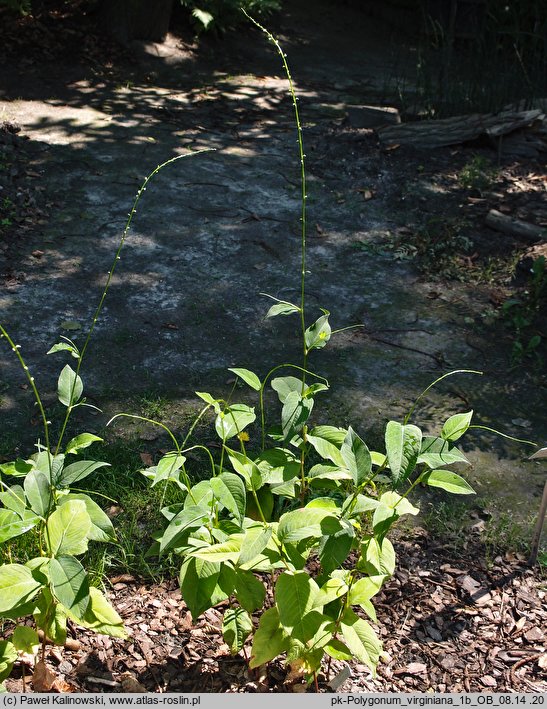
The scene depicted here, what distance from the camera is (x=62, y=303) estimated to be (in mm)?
4430

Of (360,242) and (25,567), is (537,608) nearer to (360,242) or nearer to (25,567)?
(25,567)

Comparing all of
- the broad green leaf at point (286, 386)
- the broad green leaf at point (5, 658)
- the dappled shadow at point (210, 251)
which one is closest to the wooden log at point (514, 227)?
the dappled shadow at point (210, 251)

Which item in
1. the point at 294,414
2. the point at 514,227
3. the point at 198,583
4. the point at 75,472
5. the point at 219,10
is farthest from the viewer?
the point at 219,10

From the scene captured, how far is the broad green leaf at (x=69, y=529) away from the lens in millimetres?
1913

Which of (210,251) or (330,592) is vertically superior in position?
(330,592)

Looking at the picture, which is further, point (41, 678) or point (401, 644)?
point (401, 644)

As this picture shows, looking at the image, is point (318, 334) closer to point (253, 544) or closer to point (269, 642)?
point (253, 544)

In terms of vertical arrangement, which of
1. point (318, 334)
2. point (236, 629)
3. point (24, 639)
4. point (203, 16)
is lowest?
point (236, 629)

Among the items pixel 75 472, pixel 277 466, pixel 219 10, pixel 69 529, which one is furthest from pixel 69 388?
pixel 219 10

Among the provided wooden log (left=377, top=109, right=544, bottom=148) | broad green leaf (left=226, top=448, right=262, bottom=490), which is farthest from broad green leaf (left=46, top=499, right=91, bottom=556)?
wooden log (left=377, top=109, right=544, bottom=148)

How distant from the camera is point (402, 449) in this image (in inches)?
82.3

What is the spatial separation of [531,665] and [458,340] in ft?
7.09

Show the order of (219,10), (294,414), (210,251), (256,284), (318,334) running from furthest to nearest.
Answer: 1. (219,10)
2. (210,251)
3. (256,284)
4. (318,334)
5. (294,414)

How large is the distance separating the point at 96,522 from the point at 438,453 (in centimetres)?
96
